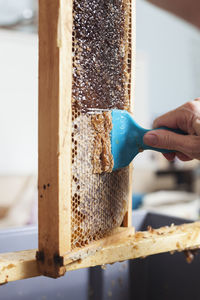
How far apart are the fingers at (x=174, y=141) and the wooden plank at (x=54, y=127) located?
0.15 m

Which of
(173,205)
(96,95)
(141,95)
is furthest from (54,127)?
(141,95)

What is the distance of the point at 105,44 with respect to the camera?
22.3 inches

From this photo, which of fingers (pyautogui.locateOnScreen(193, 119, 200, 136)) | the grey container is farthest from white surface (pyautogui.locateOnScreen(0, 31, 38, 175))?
fingers (pyautogui.locateOnScreen(193, 119, 200, 136))

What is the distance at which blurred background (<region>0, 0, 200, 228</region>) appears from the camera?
5.26 feet

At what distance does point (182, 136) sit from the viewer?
1.80ft

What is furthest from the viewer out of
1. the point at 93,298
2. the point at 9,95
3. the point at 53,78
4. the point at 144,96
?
the point at 144,96

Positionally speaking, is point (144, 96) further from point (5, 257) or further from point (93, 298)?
point (5, 257)

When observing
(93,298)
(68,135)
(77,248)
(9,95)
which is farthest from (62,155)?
(9,95)

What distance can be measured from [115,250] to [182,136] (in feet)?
0.71

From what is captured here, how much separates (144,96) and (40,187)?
2.35m

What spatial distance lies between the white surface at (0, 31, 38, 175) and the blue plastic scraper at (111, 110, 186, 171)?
169cm

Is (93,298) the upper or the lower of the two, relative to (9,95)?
lower

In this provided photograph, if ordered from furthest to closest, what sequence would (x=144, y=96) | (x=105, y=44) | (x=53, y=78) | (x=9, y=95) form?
(x=144, y=96), (x=9, y=95), (x=105, y=44), (x=53, y=78)

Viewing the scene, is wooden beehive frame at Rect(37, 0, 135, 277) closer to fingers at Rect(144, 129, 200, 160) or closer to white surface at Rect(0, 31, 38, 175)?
fingers at Rect(144, 129, 200, 160)
